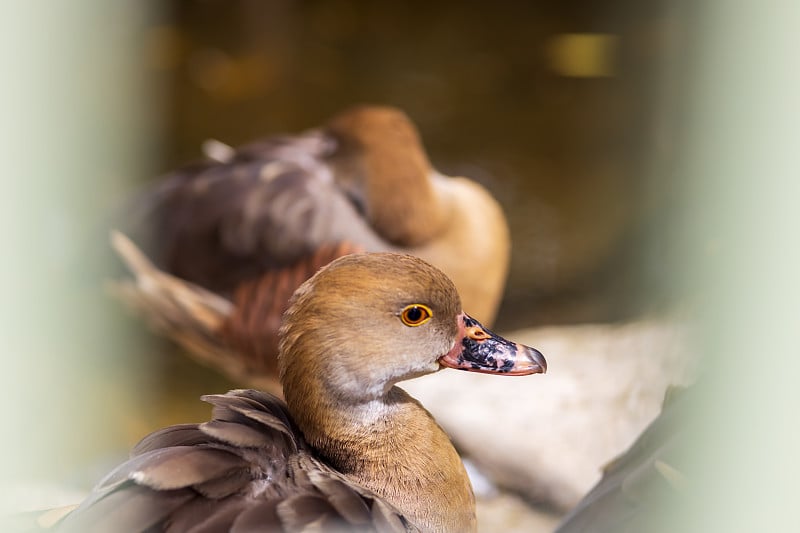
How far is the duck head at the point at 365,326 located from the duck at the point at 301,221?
0.78 metres

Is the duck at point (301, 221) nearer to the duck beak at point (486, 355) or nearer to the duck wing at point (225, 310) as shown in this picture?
the duck wing at point (225, 310)

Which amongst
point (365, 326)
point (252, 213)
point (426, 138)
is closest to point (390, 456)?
point (365, 326)

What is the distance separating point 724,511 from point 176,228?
173 centimetres

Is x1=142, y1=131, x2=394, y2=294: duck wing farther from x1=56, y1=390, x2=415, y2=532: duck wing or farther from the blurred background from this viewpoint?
x1=56, y1=390, x2=415, y2=532: duck wing

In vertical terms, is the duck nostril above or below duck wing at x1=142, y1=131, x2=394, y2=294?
above

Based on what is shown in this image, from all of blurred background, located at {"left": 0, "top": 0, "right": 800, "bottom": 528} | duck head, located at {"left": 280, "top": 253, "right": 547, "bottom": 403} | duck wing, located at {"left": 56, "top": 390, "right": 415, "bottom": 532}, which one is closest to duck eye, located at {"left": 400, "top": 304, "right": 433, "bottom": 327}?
duck head, located at {"left": 280, "top": 253, "right": 547, "bottom": 403}

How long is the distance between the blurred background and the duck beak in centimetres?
25

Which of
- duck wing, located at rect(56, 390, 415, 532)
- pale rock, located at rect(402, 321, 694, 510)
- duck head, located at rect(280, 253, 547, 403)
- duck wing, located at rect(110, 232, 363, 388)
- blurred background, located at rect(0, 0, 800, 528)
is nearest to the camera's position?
blurred background, located at rect(0, 0, 800, 528)

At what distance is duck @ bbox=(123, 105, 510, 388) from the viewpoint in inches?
80.7

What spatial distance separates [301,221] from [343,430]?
0.93 meters

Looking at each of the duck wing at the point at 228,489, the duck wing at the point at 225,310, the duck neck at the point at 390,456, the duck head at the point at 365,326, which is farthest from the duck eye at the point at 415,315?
the duck wing at the point at 225,310

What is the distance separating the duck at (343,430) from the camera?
103 centimetres

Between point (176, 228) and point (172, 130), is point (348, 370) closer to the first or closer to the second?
point (176, 228)

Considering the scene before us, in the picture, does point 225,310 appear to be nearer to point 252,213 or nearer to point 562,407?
point 252,213
